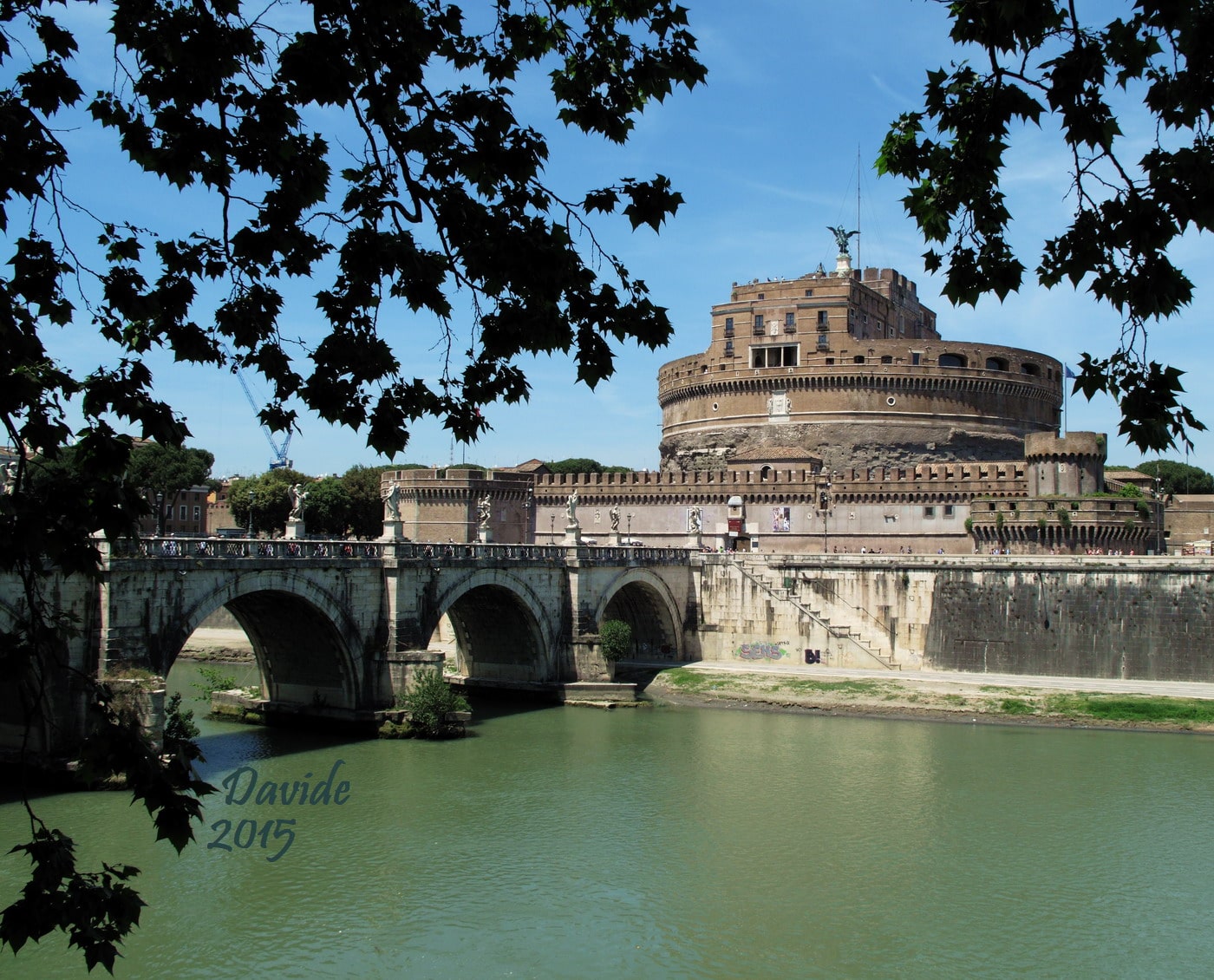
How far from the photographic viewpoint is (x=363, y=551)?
97.9 ft

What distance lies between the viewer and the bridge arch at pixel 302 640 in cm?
2769

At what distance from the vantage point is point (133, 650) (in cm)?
2328

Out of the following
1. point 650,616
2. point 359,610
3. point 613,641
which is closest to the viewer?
point 359,610

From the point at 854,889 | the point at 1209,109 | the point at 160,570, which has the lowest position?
the point at 854,889

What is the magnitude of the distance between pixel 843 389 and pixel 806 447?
10.9 ft

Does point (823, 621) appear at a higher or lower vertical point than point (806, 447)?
lower

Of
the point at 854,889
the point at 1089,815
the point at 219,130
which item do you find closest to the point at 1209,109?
the point at 219,130

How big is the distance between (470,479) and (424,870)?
38.1m

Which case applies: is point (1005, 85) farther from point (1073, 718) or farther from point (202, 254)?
point (1073, 718)

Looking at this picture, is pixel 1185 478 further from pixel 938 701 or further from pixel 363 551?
pixel 363 551

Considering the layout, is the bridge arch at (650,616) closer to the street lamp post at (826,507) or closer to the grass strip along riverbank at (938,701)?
the grass strip along riverbank at (938,701)

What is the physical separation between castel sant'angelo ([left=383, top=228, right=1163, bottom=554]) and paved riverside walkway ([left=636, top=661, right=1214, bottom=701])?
839cm

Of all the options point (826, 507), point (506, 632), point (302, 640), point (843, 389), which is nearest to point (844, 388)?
point (843, 389)

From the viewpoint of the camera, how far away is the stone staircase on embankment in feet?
130
